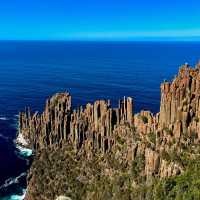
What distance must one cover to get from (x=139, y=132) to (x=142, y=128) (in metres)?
1.58

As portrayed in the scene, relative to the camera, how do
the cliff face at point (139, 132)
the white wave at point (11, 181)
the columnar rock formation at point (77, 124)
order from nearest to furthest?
the cliff face at point (139, 132) → the white wave at point (11, 181) → the columnar rock formation at point (77, 124)

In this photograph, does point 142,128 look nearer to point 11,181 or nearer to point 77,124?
point 77,124

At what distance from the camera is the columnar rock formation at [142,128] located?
421 ft

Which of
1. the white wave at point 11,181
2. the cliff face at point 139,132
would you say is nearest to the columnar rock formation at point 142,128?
the cliff face at point 139,132

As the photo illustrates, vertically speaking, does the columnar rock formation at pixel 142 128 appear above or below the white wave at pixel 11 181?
above

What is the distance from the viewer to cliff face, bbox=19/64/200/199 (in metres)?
127

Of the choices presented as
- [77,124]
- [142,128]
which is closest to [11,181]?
[77,124]

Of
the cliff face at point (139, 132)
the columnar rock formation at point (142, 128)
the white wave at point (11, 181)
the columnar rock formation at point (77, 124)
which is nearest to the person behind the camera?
the cliff face at point (139, 132)

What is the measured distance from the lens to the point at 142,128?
140 metres

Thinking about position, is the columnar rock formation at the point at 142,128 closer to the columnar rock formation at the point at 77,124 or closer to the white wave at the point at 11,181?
the columnar rock formation at the point at 77,124

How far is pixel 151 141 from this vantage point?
442 ft

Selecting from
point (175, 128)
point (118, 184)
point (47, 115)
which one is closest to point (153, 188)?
point (118, 184)

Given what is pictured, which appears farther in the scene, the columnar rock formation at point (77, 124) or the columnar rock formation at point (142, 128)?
the columnar rock formation at point (77, 124)

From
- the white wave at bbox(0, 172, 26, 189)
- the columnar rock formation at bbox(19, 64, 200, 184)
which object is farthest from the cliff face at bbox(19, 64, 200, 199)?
the white wave at bbox(0, 172, 26, 189)
